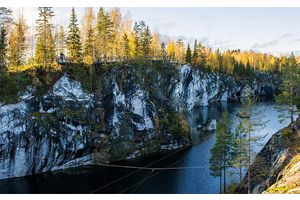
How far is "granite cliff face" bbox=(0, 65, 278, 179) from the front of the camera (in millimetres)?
46031

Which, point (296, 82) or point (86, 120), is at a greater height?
point (296, 82)

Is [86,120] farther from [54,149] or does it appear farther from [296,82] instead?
[296,82]

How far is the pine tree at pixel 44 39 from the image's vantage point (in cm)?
5491

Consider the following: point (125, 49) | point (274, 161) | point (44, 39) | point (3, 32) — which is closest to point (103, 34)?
point (125, 49)

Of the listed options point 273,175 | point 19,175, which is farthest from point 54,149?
point 273,175

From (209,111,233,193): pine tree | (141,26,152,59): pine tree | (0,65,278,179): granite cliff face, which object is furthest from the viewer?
(141,26,152,59): pine tree

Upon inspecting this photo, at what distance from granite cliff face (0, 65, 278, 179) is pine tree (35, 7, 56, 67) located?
204 inches

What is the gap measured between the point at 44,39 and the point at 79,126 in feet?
52.1

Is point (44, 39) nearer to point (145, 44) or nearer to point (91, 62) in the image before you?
point (91, 62)

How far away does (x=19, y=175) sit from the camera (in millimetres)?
45844

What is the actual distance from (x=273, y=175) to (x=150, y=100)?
129 ft

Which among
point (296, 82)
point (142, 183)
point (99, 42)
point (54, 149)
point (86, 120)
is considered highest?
point (99, 42)

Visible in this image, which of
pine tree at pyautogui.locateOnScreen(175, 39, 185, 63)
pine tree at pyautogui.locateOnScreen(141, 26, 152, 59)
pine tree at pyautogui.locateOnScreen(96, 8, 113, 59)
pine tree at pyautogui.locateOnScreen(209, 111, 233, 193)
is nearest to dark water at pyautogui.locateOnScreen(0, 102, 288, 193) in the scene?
pine tree at pyautogui.locateOnScreen(209, 111, 233, 193)

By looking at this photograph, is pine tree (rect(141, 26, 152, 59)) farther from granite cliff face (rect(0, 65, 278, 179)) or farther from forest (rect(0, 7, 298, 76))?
granite cliff face (rect(0, 65, 278, 179))
